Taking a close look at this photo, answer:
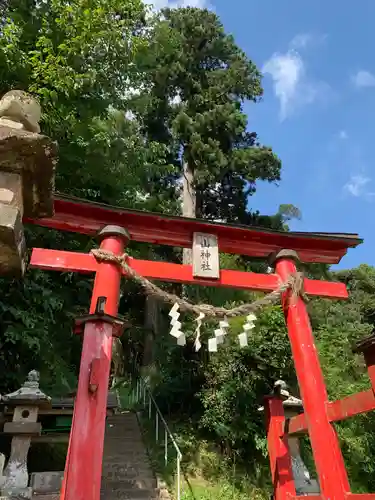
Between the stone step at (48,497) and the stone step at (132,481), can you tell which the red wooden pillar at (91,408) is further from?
the stone step at (132,481)

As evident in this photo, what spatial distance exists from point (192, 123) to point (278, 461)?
38.9 feet

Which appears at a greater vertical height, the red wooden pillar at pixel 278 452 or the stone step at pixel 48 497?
the red wooden pillar at pixel 278 452

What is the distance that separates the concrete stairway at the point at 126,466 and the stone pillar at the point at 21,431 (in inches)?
67.2

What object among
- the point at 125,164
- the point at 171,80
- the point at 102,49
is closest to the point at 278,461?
the point at 125,164

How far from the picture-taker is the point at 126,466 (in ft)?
27.7

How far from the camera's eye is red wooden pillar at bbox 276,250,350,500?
15.4 ft

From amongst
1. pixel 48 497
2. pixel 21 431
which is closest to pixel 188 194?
pixel 21 431

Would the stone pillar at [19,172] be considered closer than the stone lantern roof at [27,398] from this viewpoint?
Yes

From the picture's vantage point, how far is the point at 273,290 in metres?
6.25

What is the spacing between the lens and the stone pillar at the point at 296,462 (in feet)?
22.4

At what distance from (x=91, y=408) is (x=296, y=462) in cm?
478

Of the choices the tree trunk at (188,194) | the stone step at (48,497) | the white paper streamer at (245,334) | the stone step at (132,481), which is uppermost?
the tree trunk at (188,194)

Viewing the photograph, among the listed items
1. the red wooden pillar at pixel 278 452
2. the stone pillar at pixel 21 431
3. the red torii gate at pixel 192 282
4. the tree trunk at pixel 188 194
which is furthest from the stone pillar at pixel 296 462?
the tree trunk at pixel 188 194

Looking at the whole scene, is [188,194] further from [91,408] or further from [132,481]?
[91,408]
